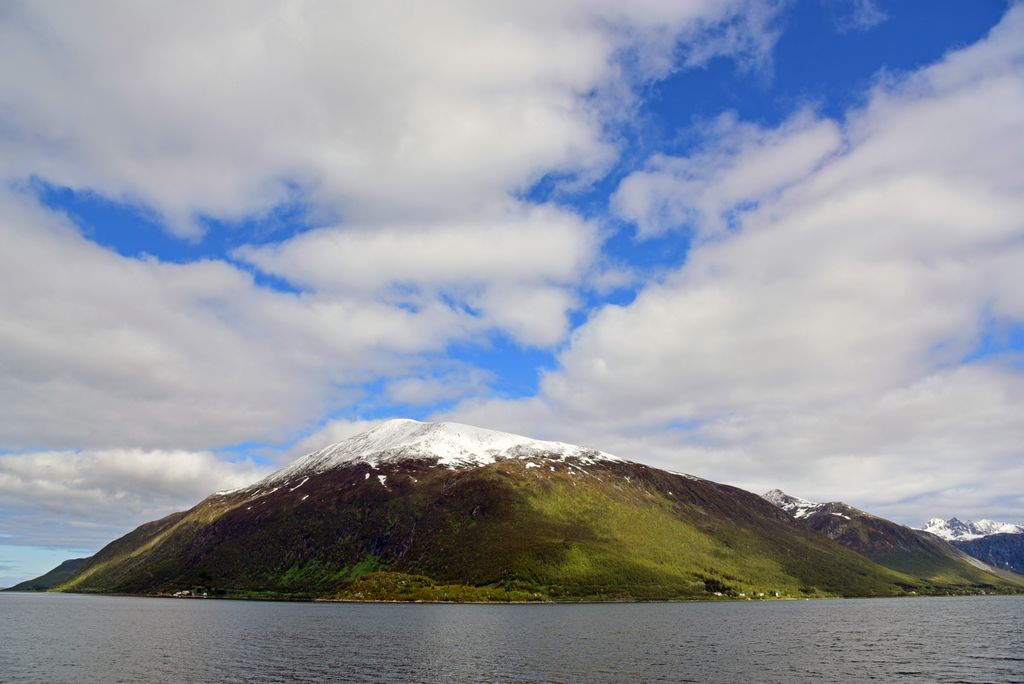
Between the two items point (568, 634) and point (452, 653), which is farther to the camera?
point (568, 634)

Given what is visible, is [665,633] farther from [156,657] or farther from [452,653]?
[156,657]

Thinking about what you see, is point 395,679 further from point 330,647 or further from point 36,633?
point 36,633

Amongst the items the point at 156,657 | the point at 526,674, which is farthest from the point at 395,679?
the point at 156,657

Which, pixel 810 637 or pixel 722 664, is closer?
pixel 722 664

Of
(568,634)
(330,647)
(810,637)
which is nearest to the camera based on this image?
(330,647)

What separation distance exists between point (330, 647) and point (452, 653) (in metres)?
30.4

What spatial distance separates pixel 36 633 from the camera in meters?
186

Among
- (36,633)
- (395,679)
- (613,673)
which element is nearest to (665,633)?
(613,673)

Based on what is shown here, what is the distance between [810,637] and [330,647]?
4536 inches

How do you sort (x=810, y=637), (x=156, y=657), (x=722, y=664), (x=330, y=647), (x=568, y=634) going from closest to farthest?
1. (x=722, y=664)
2. (x=156, y=657)
3. (x=330, y=647)
4. (x=810, y=637)
5. (x=568, y=634)

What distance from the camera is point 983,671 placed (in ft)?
358

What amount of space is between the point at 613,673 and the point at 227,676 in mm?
61813

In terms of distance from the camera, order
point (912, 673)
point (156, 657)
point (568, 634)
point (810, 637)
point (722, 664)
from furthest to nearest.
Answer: point (568, 634) < point (810, 637) < point (156, 657) < point (722, 664) < point (912, 673)

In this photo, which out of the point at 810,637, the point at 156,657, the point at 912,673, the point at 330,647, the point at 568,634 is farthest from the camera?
the point at 568,634
